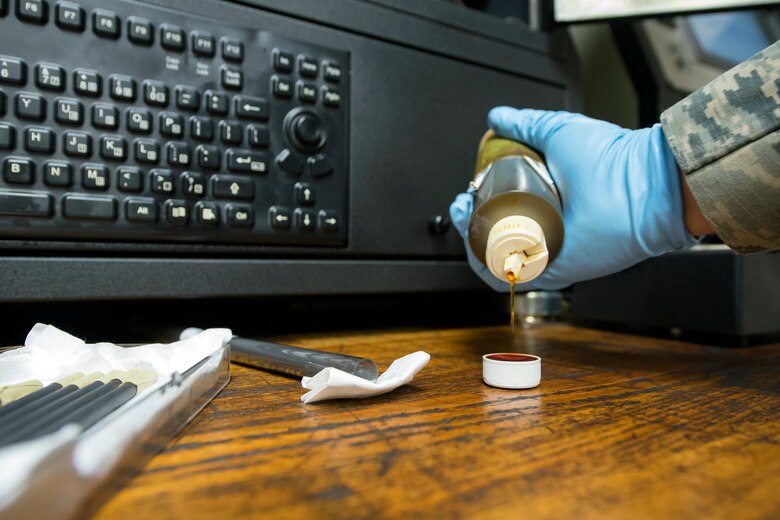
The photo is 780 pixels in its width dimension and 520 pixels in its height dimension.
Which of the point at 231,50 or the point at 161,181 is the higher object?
the point at 231,50

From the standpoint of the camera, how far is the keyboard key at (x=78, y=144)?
14.2 inches

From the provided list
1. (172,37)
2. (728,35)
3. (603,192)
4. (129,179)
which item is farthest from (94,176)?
(728,35)

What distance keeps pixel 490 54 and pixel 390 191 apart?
0.19 meters

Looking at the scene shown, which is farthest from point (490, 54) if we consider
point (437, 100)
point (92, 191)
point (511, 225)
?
point (92, 191)

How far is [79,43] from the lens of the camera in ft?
1.23

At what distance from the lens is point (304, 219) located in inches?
17.4

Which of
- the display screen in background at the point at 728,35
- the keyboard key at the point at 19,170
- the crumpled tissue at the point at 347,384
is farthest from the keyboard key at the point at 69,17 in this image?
the display screen in background at the point at 728,35

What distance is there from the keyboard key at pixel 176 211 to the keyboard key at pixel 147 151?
33 mm

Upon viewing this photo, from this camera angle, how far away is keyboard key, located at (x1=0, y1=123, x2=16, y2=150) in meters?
0.34

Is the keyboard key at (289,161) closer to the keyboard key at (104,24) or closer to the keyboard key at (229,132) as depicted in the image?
the keyboard key at (229,132)

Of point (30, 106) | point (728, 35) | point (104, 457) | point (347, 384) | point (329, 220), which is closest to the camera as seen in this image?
point (104, 457)

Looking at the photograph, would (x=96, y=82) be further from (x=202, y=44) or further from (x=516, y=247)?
(x=516, y=247)

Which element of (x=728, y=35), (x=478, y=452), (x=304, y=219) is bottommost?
(x=478, y=452)

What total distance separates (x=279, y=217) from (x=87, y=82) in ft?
0.54
